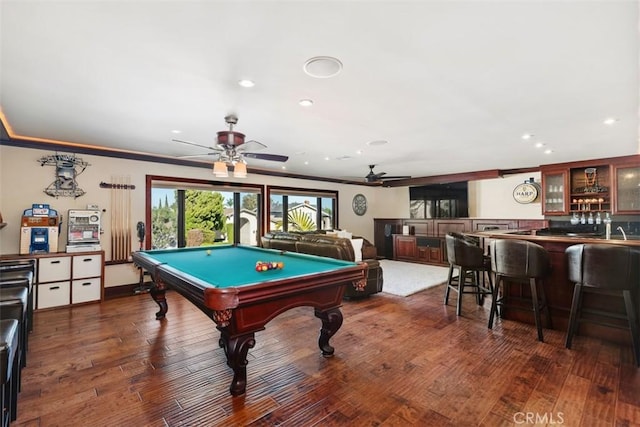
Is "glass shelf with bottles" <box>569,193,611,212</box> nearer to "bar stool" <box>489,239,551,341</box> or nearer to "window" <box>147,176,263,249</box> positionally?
"bar stool" <box>489,239,551,341</box>

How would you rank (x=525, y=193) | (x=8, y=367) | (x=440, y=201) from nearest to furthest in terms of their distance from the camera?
(x=8, y=367) < (x=525, y=193) < (x=440, y=201)

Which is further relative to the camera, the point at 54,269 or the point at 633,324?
the point at 54,269

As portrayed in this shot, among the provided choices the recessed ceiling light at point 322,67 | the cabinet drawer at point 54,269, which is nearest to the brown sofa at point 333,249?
the recessed ceiling light at point 322,67

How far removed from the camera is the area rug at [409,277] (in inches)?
206

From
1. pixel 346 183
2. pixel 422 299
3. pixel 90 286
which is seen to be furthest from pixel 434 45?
pixel 346 183

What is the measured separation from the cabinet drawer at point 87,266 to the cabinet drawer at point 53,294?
190 millimetres

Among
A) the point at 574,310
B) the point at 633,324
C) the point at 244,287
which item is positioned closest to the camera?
the point at 244,287

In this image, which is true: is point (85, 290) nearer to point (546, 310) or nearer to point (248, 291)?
point (248, 291)

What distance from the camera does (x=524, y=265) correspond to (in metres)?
3.09

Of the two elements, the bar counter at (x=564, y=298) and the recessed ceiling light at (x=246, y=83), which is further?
the bar counter at (x=564, y=298)

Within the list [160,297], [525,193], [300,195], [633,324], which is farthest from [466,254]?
[300,195]

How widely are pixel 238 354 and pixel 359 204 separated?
7.46 m

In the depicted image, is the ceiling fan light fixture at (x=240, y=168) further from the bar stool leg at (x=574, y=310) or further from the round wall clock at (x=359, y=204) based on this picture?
the round wall clock at (x=359, y=204)

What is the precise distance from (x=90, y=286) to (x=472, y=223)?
26.0ft
